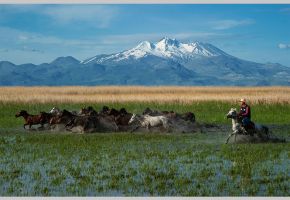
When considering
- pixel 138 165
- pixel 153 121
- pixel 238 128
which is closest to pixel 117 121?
pixel 153 121

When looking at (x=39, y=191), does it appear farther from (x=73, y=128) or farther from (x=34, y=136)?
(x=73, y=128)

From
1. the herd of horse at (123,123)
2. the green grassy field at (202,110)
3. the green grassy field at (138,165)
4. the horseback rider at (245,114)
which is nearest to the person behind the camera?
the green grassy field at (138,165)

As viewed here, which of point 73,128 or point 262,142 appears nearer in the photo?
point 262,142

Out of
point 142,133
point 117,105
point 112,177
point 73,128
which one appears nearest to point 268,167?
point 112,177

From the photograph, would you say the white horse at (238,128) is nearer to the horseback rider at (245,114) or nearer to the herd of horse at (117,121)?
the horseback rider at (245,114)

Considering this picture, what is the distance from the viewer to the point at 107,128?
23656mm

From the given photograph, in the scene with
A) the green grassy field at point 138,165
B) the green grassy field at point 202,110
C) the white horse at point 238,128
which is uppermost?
the white horse at point 238,128

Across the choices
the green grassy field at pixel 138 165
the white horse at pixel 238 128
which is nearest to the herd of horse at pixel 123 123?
the green grassy field at pixel 138 165

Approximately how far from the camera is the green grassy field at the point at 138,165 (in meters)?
12.2

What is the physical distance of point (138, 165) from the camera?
1510cm

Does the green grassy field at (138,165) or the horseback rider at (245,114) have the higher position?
the horseback rider at (245,114)

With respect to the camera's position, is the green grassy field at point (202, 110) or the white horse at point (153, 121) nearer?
the white horse at point (153, 121)

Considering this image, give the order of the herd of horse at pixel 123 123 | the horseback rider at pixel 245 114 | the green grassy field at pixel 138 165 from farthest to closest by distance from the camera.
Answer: the herd of horse at pixel 123 123
the horseback rider at pixel 245 114
the green grassy field at pixel 138 165

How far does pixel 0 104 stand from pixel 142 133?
16285 millimetres
